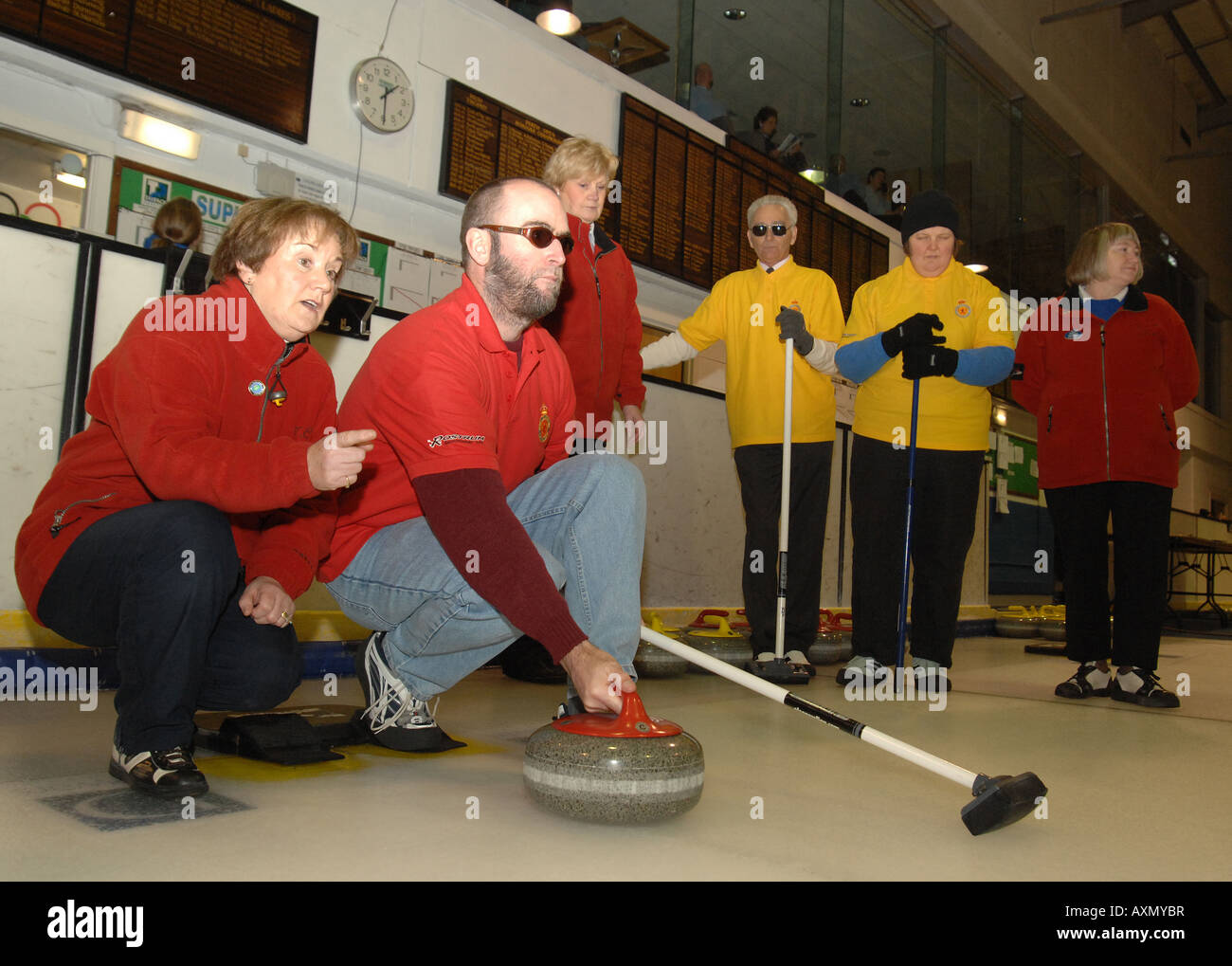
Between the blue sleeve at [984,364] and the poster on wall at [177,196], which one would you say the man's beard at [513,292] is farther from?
the poster on wall at [177,196]

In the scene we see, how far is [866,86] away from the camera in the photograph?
9508mm

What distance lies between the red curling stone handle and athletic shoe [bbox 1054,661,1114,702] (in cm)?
235

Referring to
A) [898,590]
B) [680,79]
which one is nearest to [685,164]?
[680,79]

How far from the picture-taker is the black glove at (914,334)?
3109 mm

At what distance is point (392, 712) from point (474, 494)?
659 mm

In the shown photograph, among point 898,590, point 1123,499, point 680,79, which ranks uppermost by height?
point 680,79

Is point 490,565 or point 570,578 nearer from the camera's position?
point 490,565

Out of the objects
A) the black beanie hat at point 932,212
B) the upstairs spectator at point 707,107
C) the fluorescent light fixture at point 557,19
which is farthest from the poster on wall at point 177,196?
the upstairs spectator at point 707,107

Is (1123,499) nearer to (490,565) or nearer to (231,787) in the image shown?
(490,565)

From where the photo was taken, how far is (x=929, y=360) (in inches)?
123

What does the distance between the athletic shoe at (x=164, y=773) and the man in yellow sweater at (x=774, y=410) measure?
2280 millimetres

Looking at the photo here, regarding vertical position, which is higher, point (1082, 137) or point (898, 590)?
point (1082, 137)

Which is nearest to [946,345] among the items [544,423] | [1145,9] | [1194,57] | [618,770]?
[544,423]
